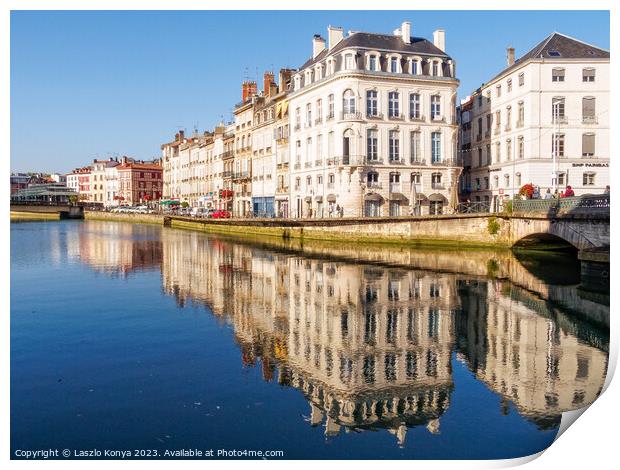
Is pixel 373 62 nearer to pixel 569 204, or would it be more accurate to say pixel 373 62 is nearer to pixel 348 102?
pixel 348 102

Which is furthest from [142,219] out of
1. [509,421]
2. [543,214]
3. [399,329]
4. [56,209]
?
[509,421]

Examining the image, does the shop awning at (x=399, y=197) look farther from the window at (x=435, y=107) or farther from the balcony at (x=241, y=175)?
the balcony at (x=241, y=175)

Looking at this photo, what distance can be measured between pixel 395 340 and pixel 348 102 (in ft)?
122

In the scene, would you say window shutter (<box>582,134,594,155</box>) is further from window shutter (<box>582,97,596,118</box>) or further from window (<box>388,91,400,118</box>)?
window (<box>388,91,400,118</box>)

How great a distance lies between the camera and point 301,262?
34.6 m

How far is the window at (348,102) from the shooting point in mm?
50188

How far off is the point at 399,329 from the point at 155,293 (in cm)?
1079

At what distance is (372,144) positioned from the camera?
167ft

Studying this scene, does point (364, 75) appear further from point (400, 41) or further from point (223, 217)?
point (223, 217)

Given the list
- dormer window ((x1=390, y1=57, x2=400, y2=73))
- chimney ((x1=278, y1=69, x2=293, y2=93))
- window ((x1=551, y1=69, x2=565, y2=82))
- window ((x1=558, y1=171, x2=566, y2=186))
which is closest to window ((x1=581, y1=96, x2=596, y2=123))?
window ((x1=551, y1=69, x2=565, y2=82))

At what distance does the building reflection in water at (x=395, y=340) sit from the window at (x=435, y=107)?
25675 mm

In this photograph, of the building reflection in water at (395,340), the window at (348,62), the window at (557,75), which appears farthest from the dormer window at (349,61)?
the building reflection in water at (395,340)

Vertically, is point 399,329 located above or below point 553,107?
below

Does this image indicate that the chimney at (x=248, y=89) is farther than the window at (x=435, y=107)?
Yes
